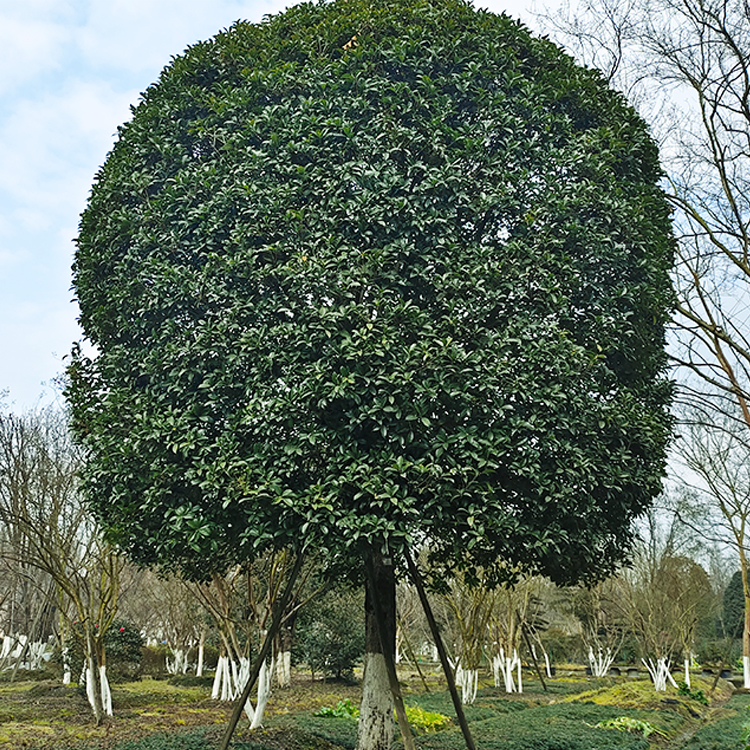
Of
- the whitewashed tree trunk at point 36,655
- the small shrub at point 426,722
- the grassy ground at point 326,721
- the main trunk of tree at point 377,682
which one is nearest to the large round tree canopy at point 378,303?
the main trunk of tree at point 377,682

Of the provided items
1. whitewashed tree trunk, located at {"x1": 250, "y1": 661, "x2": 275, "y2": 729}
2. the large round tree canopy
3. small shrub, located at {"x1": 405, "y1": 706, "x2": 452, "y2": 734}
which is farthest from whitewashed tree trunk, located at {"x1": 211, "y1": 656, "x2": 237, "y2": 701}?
the large round tree canopy

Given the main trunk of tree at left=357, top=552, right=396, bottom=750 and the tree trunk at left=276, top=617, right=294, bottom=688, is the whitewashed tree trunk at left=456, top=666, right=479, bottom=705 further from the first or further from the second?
the main trunk of tree at left=357, top=552, right=396, bottom=750

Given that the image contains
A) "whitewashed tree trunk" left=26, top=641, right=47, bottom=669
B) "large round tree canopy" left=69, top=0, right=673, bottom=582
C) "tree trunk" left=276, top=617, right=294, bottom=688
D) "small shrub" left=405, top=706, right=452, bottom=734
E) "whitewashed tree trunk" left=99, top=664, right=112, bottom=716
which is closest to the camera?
"large round tree canopy" left=69, top=0, right=673, bottom=582

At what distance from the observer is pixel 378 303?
596cm

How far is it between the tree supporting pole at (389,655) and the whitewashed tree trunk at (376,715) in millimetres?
463

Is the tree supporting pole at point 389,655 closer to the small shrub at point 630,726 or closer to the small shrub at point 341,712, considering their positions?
the small shrub at point 341,712

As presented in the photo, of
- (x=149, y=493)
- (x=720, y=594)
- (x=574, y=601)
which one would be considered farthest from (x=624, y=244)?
(x=720, y=594)

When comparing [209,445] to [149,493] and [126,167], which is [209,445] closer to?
[149,493]

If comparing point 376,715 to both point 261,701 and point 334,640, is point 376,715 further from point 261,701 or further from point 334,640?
point 334,640

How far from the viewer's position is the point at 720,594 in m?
43.7

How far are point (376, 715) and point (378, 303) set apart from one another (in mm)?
4644

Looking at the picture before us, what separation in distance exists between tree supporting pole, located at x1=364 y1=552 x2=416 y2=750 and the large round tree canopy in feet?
2.78

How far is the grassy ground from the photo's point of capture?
932 cm

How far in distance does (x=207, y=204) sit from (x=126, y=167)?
1503mm
